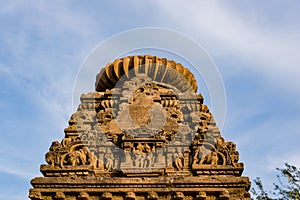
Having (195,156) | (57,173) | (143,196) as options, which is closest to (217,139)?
(195,156)

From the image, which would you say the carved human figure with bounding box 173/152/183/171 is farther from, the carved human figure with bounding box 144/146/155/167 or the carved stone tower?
the carved human figure with bounding box 144/146/155/167

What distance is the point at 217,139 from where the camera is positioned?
11977 mm

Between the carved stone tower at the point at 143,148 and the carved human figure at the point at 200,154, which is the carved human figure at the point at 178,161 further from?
the carved human figure at the point at 200,154

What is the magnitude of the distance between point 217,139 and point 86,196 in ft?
11.7

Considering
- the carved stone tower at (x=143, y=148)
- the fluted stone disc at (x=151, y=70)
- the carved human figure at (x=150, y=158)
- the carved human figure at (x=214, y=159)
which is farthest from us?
the fluted stone disc at (x=151, y=70)

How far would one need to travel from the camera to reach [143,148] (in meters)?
11.8

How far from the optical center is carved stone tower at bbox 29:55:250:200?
11008mm

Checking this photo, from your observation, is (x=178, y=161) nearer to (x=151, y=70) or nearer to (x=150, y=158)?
(x=150, y=158)

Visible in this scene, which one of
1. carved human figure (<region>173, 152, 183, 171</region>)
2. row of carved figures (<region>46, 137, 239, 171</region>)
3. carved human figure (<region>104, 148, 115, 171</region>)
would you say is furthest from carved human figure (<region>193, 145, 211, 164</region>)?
carved human figure (<region>104, 148, 115, 171</region>)

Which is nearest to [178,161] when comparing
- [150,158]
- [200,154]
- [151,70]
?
[200,154]

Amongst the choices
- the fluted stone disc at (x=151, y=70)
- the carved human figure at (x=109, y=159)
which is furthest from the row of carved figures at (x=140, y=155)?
the fluted stone disc at (x=151, y=70)

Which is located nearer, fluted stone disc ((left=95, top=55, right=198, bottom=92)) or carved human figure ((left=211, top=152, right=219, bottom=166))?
carved human figure ((left=211, top=152, right=219, bottom=166))

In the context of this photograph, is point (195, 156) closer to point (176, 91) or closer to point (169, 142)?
point (169, 142)

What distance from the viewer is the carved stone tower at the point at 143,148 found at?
433 inches
